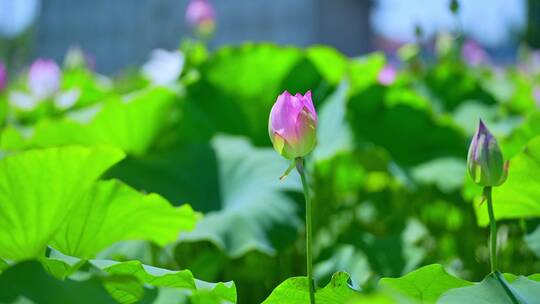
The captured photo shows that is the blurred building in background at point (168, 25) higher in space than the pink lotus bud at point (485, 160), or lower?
higher

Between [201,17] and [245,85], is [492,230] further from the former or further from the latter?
[201,17]

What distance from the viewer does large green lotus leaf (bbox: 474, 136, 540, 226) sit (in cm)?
74

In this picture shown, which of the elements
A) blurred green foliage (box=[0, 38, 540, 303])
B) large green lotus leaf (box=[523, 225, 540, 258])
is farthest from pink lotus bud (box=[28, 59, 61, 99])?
large green lotus leaf (box=[523, 225, 540, 258])

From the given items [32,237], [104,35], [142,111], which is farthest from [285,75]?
[104,35]

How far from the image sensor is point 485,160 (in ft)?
1.86

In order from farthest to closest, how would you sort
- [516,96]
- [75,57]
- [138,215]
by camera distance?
[75,57] < [516,96] < [138,215]

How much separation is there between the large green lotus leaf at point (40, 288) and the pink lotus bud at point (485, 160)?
29 centimetres

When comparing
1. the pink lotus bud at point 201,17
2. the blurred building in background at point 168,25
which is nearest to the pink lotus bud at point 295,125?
the pink lotus bud at point 201,17

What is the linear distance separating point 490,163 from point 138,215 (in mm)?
354

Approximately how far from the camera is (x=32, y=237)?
64 cm

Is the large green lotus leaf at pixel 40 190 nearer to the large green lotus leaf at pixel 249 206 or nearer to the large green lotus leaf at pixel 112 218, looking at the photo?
the large green lotus leaf at pixel 112 218

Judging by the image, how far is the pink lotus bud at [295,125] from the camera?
562 millimetres

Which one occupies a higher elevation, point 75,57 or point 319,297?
point 75,57

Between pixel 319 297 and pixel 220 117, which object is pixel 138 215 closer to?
pixel 319 297
